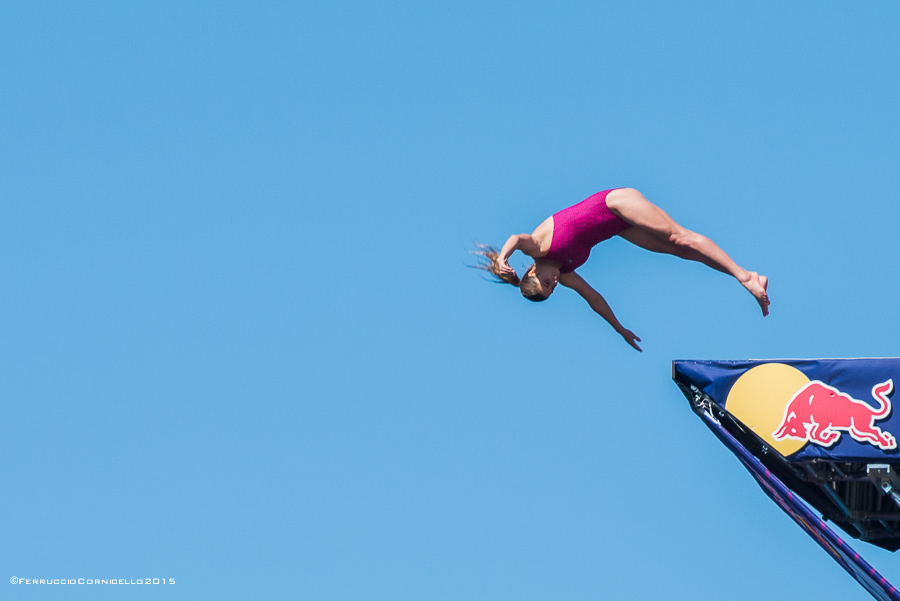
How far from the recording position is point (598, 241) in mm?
11266

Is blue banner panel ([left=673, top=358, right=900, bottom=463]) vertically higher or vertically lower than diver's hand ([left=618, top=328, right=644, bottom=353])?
lower

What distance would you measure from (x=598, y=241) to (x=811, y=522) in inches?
168

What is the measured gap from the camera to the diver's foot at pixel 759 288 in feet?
34.4

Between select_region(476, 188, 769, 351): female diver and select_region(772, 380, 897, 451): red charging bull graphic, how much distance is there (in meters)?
1.50

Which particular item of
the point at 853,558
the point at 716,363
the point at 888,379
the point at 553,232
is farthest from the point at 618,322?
the point at 853,558

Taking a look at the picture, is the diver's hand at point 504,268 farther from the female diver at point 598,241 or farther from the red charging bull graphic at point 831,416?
→ the red charging bull graphic at point 831,416

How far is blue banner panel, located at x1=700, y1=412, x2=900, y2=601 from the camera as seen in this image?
12.5 m

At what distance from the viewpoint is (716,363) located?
1215 cm

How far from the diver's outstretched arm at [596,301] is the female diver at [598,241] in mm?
457

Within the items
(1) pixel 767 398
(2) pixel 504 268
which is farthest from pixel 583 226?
(1) pixel 767 398

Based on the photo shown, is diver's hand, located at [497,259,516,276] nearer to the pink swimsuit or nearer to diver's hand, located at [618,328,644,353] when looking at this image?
the pink swimsuit

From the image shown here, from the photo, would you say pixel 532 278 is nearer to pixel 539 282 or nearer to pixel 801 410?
pixel 539 282

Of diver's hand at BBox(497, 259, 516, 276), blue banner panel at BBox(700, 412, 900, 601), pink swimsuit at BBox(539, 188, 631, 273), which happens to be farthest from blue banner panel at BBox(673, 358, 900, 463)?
diver's hand at BBox(497, 259, 516, 276)

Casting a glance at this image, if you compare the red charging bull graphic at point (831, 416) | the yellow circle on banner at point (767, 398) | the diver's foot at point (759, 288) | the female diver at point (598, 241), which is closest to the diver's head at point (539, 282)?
the female diver at point (598, 241)
